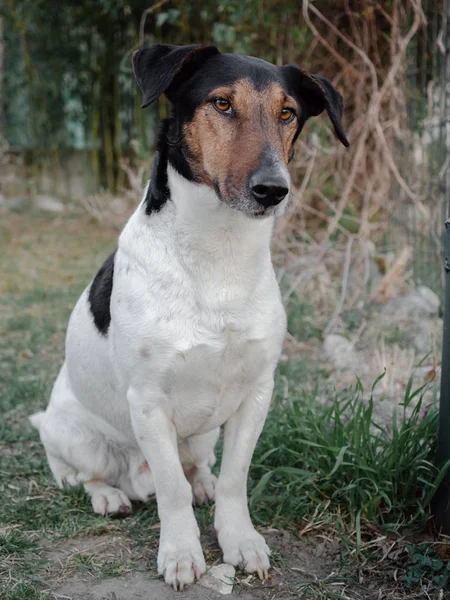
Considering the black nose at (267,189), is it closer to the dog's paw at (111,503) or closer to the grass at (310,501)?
the grass at (310,501)

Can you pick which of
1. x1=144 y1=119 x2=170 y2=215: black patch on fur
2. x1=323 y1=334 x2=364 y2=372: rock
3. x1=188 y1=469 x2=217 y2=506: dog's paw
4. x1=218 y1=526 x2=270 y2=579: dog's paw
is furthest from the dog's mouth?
x1=323 y1=334 x2=364 y2=372: rock

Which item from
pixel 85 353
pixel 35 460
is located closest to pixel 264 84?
pixel 85 353

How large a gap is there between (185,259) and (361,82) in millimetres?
3763

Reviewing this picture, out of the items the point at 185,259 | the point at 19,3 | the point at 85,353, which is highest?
the point at 19,3

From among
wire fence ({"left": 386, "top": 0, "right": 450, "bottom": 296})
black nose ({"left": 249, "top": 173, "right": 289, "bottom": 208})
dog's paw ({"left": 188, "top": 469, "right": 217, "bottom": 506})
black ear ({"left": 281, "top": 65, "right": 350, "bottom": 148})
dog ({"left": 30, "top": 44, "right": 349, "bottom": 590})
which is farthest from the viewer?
wire fence ({"left": 386, "top": 0, "right": 450, "bottom": 296})

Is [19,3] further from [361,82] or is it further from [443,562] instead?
[443,562]

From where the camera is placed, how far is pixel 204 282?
2145 mm

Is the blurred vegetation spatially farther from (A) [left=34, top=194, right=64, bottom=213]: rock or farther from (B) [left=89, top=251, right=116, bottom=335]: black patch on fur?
(B) [left=89, top=251, right=116, bottom=335]: black patch on fur

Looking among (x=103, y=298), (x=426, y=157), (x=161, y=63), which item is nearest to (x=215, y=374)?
(x=103, y=298)

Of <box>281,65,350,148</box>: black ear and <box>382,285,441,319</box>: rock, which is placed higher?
<box>281,65,350,148</box>: black ear

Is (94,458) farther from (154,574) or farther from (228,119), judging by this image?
(228,119)

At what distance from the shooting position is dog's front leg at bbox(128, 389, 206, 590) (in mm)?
2150

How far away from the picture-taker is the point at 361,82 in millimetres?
5422

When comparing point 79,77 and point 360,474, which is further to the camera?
point 79,77
